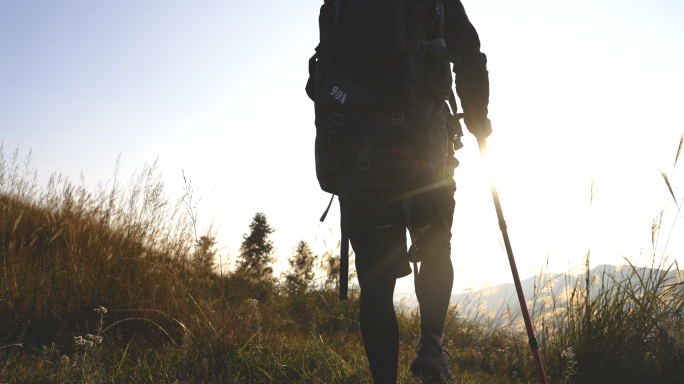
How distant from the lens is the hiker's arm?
6.49 ft

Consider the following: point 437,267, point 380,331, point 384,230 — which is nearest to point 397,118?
point 384,230

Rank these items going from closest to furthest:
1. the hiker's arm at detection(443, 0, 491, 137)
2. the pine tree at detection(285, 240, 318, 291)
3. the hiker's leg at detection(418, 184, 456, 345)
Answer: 1. the hiker's leg at detection(418, 184, 456, 345)
2. the hiker's arm at detection(443, 0, 491, 137)
3. the pine tree at detection(285, 240, 318, 291)

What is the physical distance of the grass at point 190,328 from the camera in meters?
2.17

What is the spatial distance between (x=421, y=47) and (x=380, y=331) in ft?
3.99

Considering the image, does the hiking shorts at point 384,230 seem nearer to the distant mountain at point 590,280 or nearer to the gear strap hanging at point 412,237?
the gear strap hanging at point 412,237

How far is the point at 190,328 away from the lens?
2.65m

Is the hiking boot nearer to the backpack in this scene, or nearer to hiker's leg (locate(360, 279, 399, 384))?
hiker's leg (locate(360, 279, 399, 384))

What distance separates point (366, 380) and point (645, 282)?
2144mm

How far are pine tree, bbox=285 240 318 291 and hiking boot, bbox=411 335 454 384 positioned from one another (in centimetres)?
315

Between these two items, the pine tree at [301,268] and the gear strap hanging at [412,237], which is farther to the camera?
the pine tree at [301,268]

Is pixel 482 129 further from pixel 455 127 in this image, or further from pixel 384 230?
pixel 384 230

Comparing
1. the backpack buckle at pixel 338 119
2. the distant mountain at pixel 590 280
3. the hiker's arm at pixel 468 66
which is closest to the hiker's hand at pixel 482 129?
the hiker's arm at pixel 468 66

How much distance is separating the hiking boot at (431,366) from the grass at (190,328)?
0.53 m

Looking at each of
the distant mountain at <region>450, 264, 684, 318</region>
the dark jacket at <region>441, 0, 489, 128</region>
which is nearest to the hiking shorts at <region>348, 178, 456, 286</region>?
the dark jacket at <region>441, 0, 489, 128</region>
